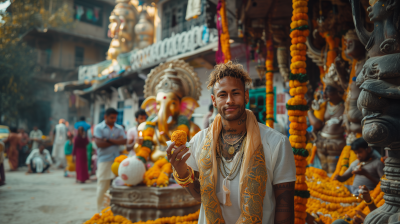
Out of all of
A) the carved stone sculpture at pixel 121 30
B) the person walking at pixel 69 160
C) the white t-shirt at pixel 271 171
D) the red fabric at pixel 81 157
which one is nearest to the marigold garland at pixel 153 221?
the white t-shirt at pixel 271 171

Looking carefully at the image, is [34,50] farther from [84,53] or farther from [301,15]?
[301,15]

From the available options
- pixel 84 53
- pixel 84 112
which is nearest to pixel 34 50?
pixel 84 53

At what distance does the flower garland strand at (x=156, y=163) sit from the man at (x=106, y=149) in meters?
0.94

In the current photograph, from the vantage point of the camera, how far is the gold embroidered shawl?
151cm

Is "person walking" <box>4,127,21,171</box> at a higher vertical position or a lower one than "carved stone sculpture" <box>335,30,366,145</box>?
lower

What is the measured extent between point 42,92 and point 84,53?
460 cm

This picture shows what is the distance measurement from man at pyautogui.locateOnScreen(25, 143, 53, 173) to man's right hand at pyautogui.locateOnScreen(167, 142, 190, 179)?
402 inches

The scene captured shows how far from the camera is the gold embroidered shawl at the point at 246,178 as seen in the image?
59.6 inches

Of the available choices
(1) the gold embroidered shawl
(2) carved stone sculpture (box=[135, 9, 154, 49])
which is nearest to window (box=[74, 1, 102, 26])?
(2) carved stone sculpture (box=[135, 9, 154, 49])

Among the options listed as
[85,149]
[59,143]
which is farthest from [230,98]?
[59,143]

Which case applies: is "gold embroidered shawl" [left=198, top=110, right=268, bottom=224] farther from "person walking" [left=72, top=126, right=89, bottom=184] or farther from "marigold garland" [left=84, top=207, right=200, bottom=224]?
"person walking" [left=72, top=126, right=89, bottom=184]

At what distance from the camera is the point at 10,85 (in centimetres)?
1803

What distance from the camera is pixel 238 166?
163 centimetres

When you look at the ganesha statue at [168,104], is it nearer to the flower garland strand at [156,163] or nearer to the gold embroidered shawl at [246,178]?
the flower garland strand at [156,163]
